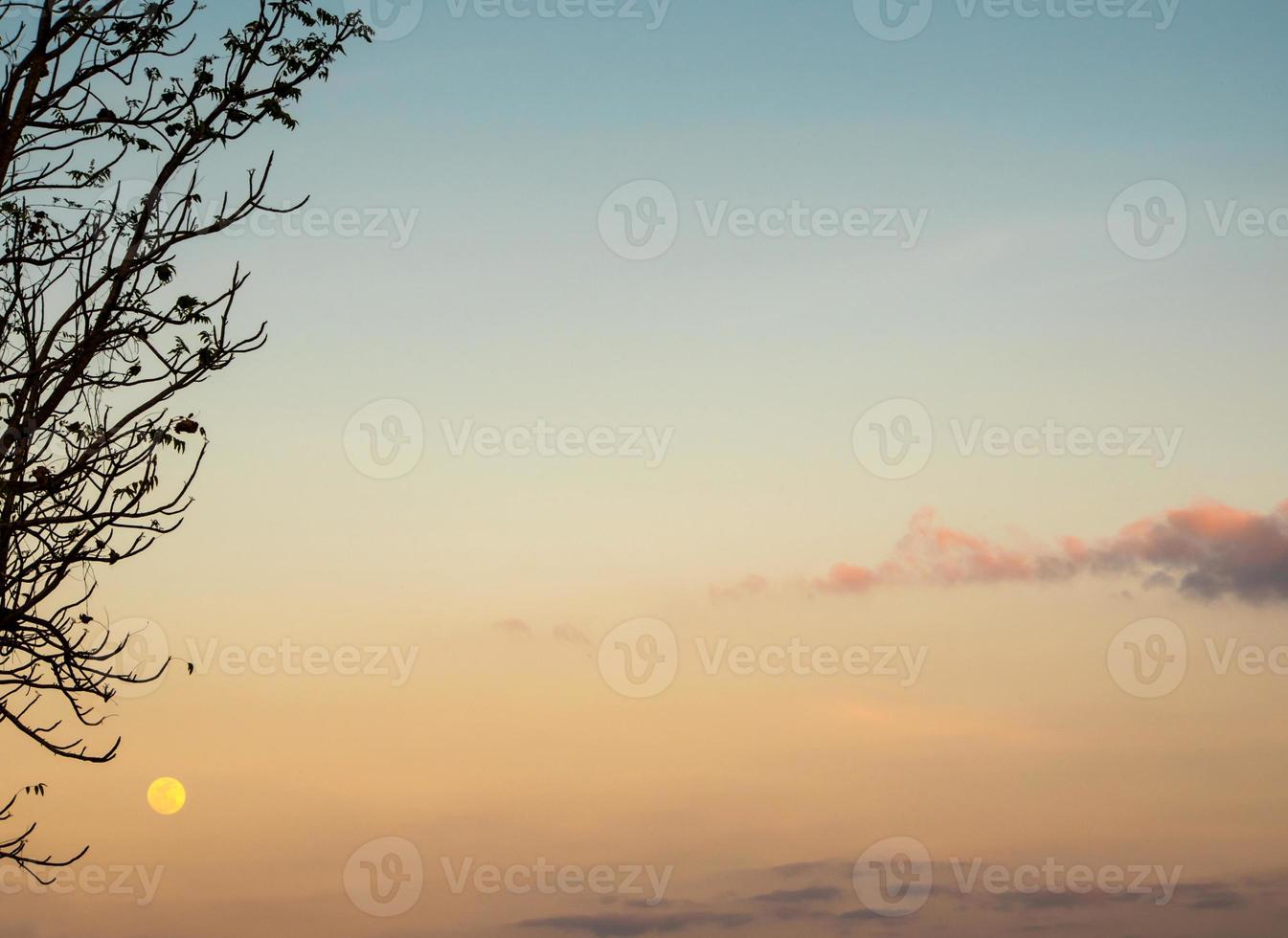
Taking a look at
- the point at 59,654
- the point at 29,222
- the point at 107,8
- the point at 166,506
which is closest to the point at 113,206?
the point at 29,222

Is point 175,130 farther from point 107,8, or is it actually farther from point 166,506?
point 166,506

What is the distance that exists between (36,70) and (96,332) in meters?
2.86

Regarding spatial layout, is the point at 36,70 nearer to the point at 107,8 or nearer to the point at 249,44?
the point at 107,8

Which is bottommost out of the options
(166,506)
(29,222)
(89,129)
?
(166,506)

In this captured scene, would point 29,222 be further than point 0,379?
Yes

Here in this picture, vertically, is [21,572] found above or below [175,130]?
below

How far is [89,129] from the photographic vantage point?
15492mm

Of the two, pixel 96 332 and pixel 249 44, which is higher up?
pixel 249 44

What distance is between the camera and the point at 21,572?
14.2 m

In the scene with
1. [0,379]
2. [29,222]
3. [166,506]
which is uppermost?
Answer: [29,222]

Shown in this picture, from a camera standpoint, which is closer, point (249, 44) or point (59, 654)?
point (59, 654)

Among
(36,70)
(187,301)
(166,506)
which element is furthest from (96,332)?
(36,70)

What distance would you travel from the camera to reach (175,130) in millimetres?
15344

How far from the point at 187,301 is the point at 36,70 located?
9.63 ft
